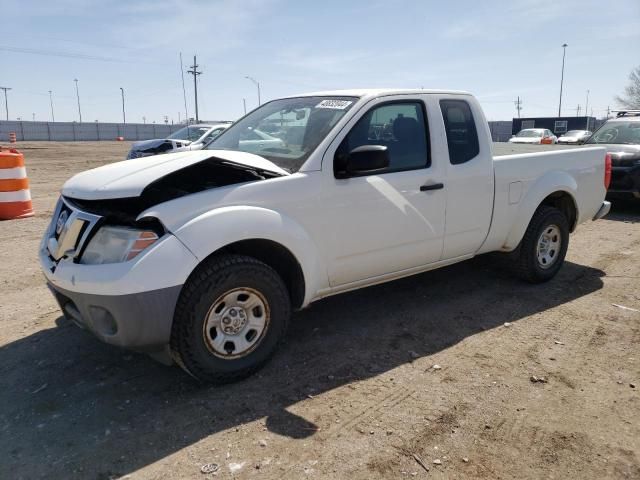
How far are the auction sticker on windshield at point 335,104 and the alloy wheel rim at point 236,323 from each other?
1.57 meters

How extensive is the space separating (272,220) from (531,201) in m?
2.92

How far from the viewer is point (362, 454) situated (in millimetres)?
2742

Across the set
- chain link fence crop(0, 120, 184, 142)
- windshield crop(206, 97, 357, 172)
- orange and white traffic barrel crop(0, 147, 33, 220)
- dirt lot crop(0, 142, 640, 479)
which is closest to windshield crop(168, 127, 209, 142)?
orange and white traffic barrel crop(0, 147, 33, 220)

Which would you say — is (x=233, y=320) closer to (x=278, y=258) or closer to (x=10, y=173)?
(x=278, y=258)

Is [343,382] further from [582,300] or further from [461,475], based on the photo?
[582,300]

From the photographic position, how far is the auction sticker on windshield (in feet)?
13.0

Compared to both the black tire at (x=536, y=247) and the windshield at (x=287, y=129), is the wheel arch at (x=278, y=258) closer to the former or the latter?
the windshield at (x=287, y=129)

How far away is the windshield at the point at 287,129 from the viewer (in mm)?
3789

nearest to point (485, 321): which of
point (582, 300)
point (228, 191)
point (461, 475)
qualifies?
point (582, 300)

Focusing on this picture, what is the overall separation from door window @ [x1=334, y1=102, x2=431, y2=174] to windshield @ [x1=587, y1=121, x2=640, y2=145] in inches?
317

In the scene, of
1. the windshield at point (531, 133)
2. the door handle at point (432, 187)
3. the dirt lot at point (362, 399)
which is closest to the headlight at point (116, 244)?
the dirt lot at point (362, 399)

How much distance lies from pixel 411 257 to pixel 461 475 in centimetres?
197

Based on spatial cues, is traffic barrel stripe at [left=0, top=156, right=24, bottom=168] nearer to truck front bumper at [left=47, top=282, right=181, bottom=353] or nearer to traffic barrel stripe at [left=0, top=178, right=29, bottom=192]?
traffic barrel stripe at [left=0, top=178, right=29, bottom=192]

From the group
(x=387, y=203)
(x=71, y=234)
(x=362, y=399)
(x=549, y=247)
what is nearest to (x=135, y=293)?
(x=71, y=234)
